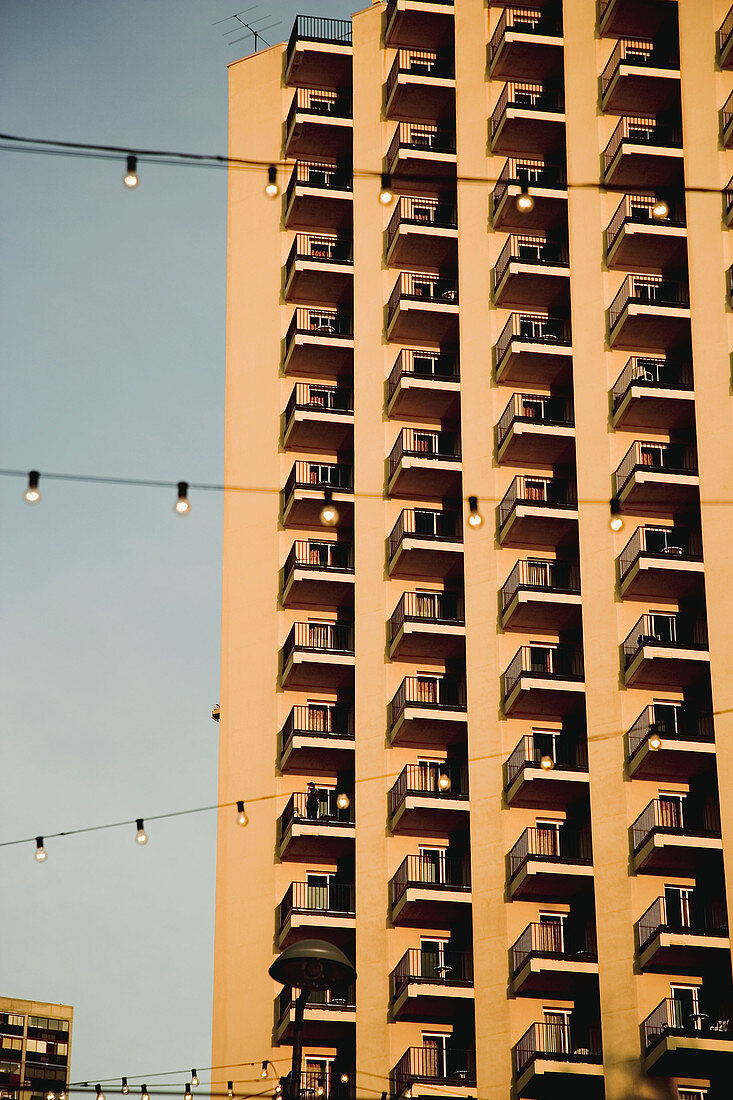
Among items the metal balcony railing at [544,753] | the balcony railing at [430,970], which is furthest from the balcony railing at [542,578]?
the balcony railing at [430,970]

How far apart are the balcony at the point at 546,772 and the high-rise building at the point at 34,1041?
231 ft

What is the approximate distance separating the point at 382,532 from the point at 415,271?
26.5 ft

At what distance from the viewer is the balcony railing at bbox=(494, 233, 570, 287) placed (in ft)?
144

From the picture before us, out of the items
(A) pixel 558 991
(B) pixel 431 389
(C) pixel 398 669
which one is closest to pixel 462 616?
(C) pixel 398 669

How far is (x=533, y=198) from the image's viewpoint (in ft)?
144

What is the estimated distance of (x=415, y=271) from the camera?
4550 cm

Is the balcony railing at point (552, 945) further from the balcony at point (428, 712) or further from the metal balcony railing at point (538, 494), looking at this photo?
the metal balcony railing at point (538, 494)

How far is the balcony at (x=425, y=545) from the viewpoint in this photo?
41406 millimetres

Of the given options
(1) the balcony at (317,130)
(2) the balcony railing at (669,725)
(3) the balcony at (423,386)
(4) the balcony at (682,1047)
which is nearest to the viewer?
(4) the balcony at (682,1047)

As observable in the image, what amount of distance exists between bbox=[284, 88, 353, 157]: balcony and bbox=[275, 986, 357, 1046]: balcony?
2380cm

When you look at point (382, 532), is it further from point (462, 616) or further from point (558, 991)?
point (558, 991)

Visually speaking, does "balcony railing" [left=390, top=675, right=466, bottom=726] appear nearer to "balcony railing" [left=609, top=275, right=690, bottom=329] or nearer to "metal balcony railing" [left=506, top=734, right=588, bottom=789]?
"metal balcony railing" [left=506, top=734, right=588, bottom=789]

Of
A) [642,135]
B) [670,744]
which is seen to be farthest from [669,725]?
[642,135]

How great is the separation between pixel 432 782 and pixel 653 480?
30.9 feet
